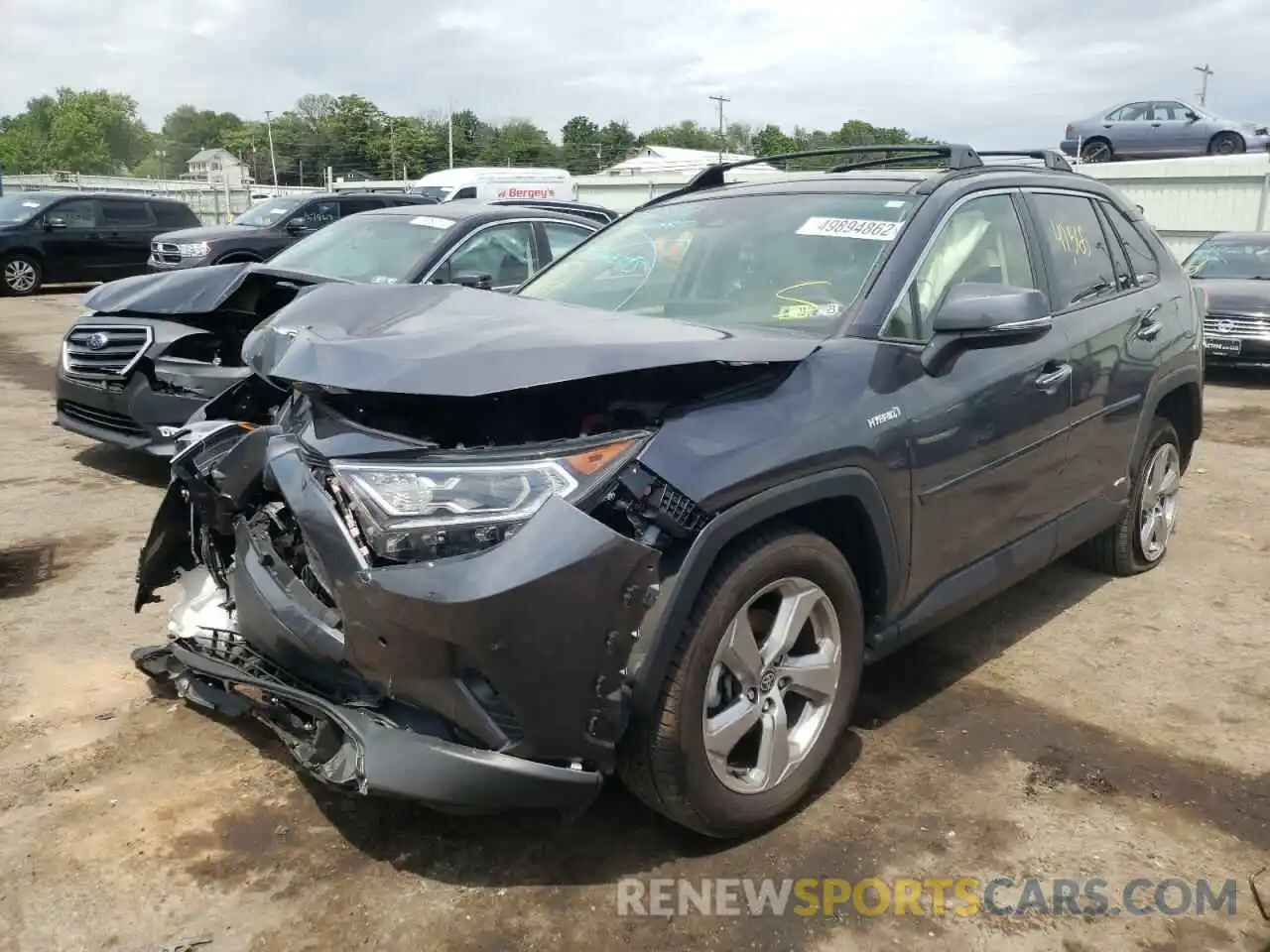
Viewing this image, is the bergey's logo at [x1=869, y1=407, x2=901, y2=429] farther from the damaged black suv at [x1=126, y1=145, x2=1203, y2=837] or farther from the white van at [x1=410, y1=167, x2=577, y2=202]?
the white van at [x1=410, y1=167, x2=577, y2=202]

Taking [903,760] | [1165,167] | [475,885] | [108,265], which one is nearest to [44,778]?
[475,885]

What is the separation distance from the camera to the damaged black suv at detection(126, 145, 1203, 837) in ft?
7.47

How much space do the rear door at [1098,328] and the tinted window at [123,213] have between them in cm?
1723

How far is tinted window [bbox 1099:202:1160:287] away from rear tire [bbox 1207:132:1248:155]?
68.1 ft

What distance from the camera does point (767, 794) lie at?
281 cm

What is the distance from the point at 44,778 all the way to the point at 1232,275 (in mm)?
12245

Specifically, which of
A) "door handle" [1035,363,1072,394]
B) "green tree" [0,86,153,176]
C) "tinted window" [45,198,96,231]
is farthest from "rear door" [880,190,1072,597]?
"green tree" [0,86,153,176]

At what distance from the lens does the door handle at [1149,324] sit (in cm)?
437

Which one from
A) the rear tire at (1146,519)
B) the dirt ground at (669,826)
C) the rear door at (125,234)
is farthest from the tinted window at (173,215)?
the rear tire at (1146,519)

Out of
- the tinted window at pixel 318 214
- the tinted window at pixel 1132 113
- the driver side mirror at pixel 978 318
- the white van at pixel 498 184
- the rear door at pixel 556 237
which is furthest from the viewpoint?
the tinted window at pixel 1132 113

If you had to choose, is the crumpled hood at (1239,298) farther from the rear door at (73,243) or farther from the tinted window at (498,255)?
the rear door at (73,243)

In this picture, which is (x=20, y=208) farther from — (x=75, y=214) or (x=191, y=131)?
(x=191, y=131)

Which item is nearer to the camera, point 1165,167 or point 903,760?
point 903,760

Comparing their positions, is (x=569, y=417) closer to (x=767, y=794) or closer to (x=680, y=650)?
(x=680, y=650)
